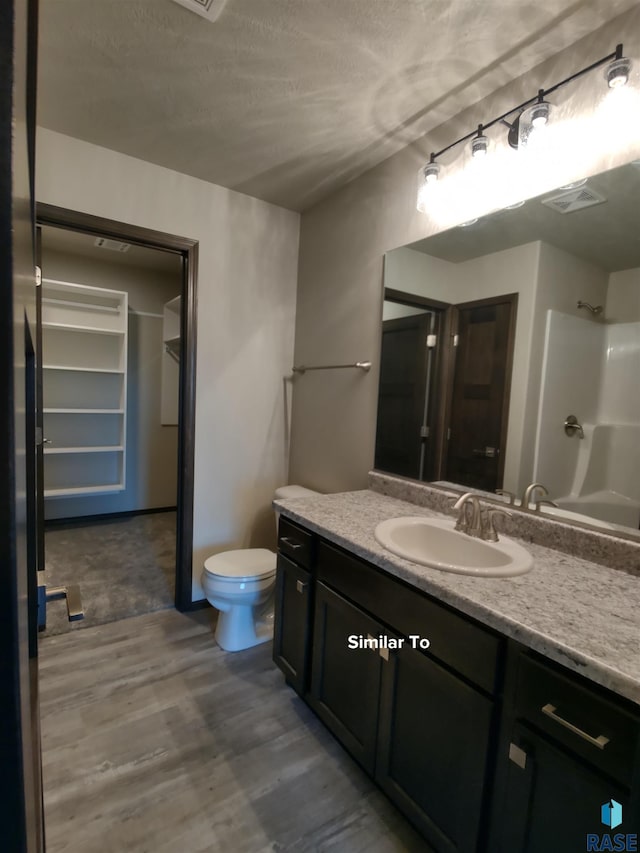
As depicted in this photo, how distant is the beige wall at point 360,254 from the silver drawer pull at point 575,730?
4.41 feet

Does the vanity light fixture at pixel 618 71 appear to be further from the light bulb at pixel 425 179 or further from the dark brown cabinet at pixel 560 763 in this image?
the dark brown cabinet at pixel 560 763

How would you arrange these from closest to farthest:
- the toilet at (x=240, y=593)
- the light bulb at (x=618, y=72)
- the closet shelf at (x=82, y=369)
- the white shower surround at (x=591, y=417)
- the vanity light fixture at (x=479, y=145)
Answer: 1. the light bulb at (x=618, y=72)
2. the white shower surround at (x=591, y=417)
3. the vanity light fixture at (x=479, y=145)
4. the toilet at (x=240, y=593)
5. the closet shelf at (x=82, y=369)

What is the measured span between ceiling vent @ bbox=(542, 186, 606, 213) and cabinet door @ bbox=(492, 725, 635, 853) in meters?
1.49

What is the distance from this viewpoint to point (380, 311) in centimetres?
205

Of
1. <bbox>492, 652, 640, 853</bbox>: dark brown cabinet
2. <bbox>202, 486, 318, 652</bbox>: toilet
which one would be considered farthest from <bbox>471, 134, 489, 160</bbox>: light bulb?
<bbox>202, 486, 318, 652</bbox>: toilet

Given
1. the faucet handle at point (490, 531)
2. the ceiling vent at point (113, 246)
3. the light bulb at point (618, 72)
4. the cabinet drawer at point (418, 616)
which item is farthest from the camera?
the ceiling vent at point (113, 246)

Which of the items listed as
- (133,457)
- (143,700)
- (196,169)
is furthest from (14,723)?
(133,457)

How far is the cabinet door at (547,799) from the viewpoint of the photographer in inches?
31.4

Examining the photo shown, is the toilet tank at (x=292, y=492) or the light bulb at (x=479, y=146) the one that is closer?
the light bulb at (x=479, y=146)

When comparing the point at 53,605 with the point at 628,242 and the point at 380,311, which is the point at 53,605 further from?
the point at 628,242

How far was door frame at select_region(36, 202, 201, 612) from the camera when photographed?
2086mm

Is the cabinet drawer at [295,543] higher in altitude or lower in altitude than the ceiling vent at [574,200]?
lower

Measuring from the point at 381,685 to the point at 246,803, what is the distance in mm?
596

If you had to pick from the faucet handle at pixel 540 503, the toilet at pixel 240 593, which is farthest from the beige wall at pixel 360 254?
the faucet handle at pixel 540 503
